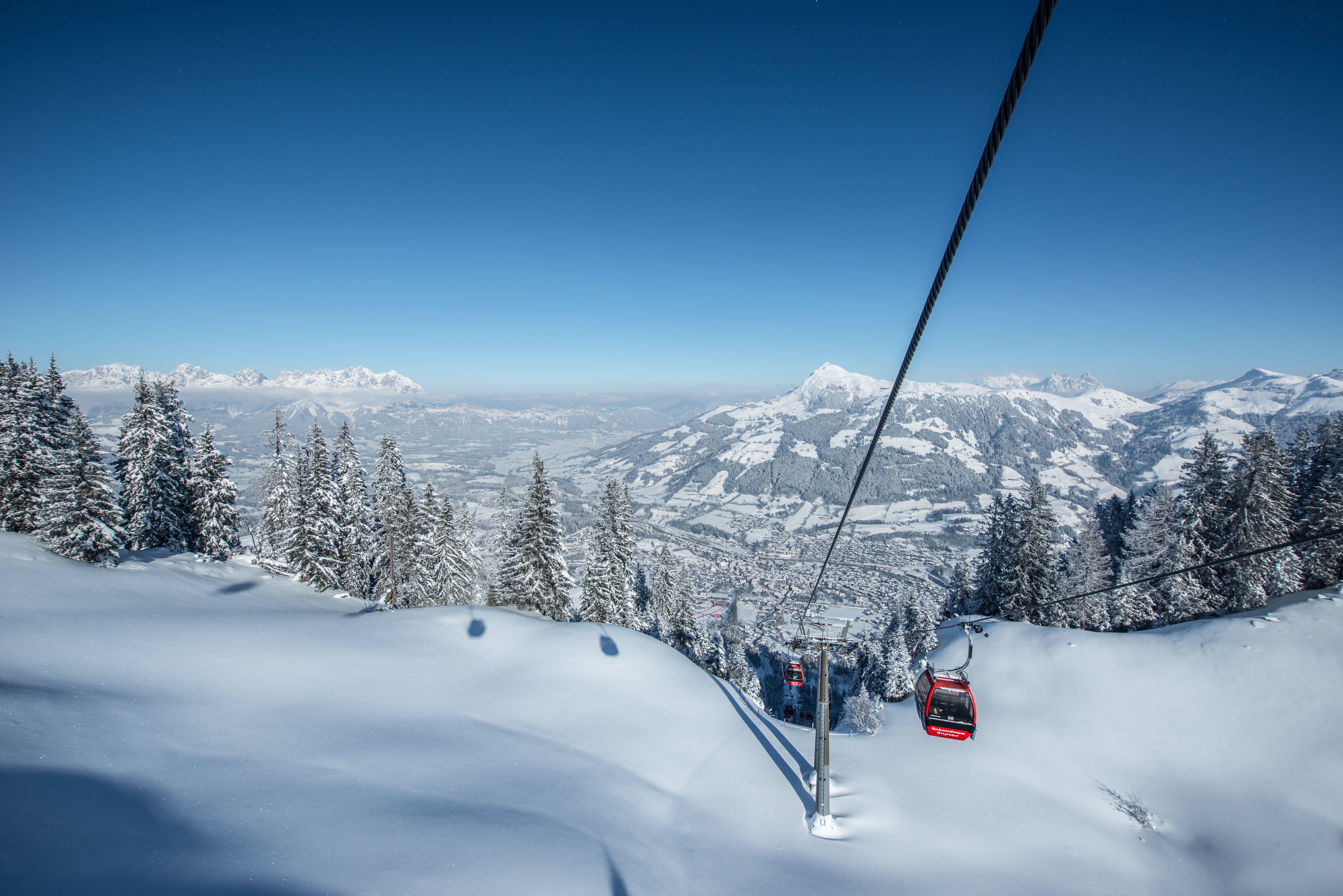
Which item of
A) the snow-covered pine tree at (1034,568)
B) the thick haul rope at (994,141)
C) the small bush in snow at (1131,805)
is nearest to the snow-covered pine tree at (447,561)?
the small bush in snow at (1131,805)

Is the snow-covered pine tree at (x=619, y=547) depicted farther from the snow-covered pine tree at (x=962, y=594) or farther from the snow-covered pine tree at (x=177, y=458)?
the snow-covered pine tree at (x=177, y=458)

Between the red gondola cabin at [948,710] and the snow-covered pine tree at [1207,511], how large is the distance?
23.0m

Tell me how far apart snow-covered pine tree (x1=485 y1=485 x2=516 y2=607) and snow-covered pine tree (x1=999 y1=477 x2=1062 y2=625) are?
26897 mm

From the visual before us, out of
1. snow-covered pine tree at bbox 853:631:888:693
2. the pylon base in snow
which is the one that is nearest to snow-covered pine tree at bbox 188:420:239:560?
the pylon base in snow

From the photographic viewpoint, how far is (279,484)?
85.4 ft

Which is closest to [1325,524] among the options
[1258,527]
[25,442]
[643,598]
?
[1258,527]

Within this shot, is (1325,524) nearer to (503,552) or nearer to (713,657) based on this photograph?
(713,657)

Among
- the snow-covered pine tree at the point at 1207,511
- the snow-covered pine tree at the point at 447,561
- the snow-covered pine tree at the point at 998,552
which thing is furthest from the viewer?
the snow-covered pine tree at the point at 447,561

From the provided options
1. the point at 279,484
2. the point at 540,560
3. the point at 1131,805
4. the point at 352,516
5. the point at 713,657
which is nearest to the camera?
the point at 1131,805

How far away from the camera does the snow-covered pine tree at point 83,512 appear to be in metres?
17.3

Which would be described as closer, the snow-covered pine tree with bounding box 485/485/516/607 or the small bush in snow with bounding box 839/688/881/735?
the small bush in snow with bounding box 839/688/881/735

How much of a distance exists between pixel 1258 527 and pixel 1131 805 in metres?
21.0

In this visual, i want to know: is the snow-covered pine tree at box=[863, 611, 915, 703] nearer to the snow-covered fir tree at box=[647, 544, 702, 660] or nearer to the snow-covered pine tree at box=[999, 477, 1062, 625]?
the snow-covered pine tree at box=[999, 477, 1062, 625]

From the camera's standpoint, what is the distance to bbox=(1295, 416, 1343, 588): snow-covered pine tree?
69.5 feet
